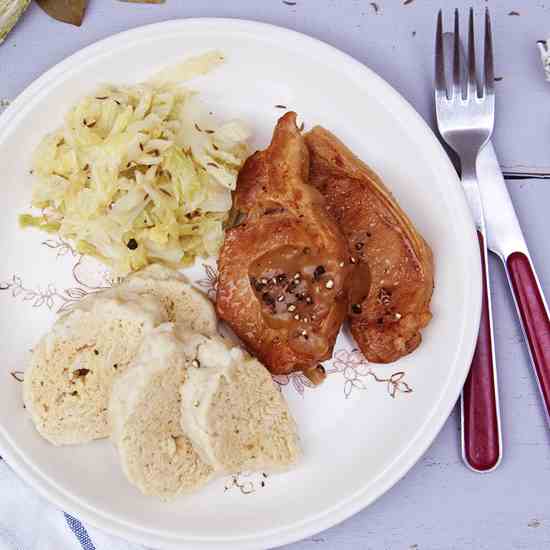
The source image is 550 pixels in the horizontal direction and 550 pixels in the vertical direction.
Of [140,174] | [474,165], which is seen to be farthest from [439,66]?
[140,174]

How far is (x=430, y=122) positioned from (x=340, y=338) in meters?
0.96

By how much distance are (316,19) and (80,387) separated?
5.81 ft

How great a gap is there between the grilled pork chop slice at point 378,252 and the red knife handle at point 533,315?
0.37m

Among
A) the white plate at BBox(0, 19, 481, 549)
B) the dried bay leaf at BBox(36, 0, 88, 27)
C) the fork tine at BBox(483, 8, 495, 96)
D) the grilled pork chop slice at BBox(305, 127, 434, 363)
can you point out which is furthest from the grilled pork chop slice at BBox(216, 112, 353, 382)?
the dried bay leaf at BBox(36, 0, 88, 27)

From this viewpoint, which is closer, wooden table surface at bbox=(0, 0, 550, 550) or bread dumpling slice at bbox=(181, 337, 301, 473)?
bread dumpling slice at bbox=(181, 337, 301, 473)

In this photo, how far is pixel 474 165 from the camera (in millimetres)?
3117

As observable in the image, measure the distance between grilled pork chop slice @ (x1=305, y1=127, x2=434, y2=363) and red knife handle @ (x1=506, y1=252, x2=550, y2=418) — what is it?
375mm

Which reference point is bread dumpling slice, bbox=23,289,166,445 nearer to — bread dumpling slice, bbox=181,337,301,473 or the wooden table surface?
bread dumpling slice, bbox=181,337,301,473

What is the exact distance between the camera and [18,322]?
126 inches

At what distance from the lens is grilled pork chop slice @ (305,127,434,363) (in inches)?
116

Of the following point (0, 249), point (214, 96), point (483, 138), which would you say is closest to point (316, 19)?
point (214, 96)

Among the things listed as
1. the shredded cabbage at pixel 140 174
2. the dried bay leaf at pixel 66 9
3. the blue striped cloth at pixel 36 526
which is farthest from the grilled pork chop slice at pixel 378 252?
the blue striped cloth at pixel 36 526

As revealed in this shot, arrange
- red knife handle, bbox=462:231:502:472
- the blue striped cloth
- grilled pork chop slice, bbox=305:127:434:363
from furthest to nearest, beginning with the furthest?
the blue striped cloth < red knife handle, bbox=462:231:502:472 < grilled pork chop slice, bbox=305:127:434:363

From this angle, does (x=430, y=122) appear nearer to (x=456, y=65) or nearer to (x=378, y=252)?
(x=456, y=65)
